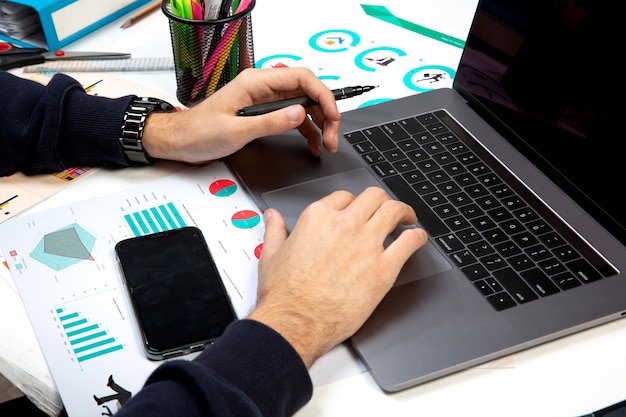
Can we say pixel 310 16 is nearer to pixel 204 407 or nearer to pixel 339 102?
pixel 339 102

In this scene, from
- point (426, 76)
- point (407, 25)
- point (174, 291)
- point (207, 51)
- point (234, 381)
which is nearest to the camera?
point (234, 381)

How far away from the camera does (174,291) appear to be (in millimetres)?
646

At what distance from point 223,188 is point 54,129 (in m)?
0.24

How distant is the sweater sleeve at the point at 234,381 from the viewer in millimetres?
523

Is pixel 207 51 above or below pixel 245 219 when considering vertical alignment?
above

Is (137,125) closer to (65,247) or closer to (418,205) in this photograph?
(65,247)

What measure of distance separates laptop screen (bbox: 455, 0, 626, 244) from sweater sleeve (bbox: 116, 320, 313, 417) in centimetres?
41

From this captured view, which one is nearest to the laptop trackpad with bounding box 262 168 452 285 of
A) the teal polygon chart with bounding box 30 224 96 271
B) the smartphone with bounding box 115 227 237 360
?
the smartphone with bounding box 115 227 237 360

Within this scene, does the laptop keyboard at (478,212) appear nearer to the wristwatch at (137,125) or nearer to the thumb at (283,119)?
the thumb at (283,119)

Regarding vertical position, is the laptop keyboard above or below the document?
above

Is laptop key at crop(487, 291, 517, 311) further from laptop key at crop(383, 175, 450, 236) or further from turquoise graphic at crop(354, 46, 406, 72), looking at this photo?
turquoise graphic at crop(354, 46, 406, 72)

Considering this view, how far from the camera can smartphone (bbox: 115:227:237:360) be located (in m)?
0.61

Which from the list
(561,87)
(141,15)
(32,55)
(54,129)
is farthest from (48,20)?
(561,87)

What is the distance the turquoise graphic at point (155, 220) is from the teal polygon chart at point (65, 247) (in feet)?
0.16
